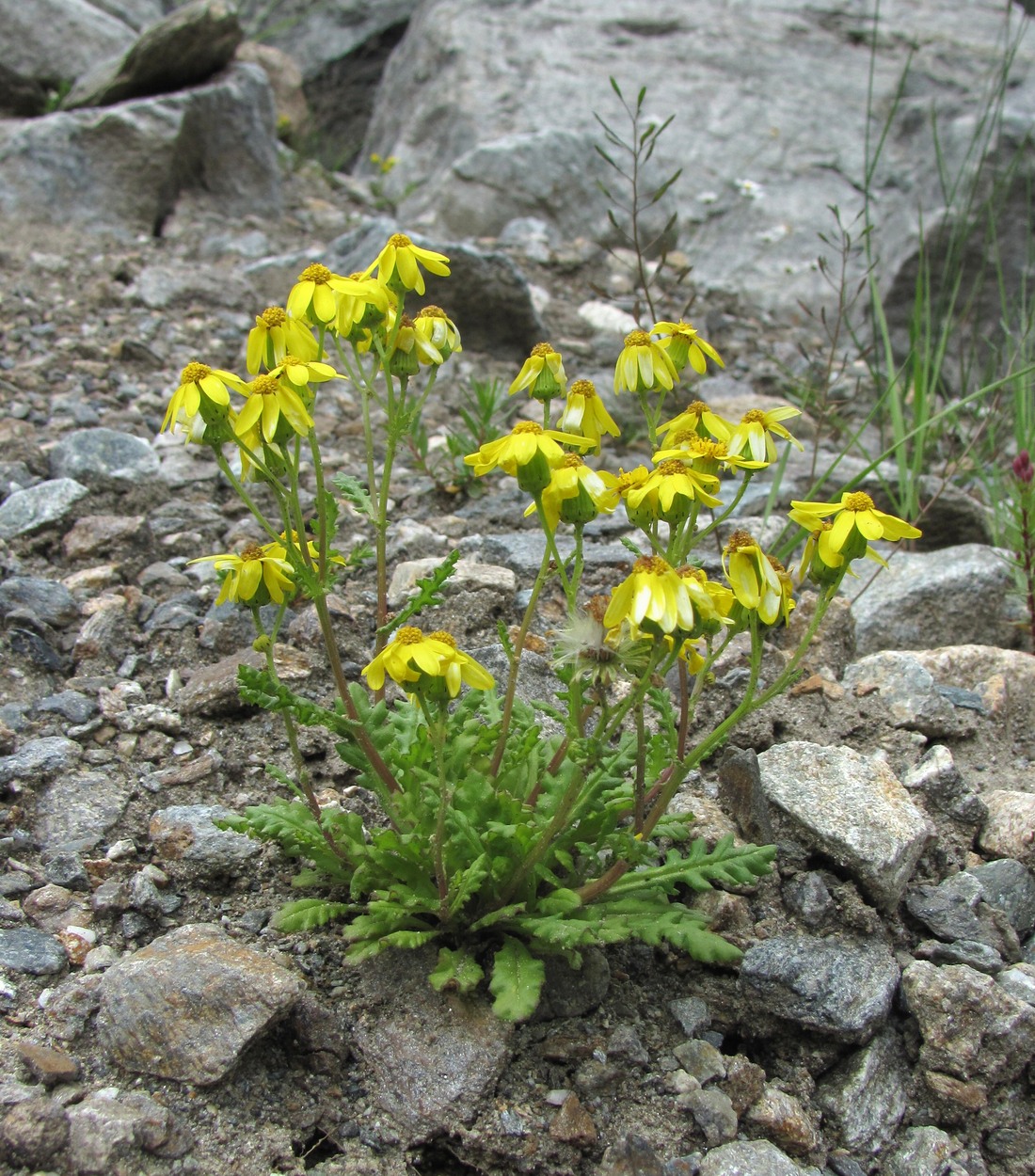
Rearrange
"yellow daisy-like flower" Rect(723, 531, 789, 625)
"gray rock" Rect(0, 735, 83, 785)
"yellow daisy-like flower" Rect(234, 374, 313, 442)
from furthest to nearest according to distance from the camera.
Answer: "gray rock" Rect(0, 735, 83, 785)
"yellow daisy-like flower" Rect(234, 374, 313, 442)
"yellow daisy-like flower" Rect(723, 531, 789, 625)

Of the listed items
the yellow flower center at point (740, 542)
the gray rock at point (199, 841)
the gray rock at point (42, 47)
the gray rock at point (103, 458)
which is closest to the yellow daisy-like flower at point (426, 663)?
Answer: the yellow flower center at point (740, 542)

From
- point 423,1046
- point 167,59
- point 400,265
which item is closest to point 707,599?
point 400,265

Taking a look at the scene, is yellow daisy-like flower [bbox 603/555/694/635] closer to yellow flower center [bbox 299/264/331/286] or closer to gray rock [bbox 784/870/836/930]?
yellow flower center [bbox 299/264/331/286]

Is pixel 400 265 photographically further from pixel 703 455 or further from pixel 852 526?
pixel 852 526

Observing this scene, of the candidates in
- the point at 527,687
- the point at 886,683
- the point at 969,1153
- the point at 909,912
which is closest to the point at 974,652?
the point at 886,683

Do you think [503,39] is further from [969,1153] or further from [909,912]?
[969,1153]

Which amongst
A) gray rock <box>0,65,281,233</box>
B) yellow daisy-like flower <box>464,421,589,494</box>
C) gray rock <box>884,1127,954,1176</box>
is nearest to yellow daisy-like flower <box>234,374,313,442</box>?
yellow daisy-like flower <box>464,421,589,494</box>
